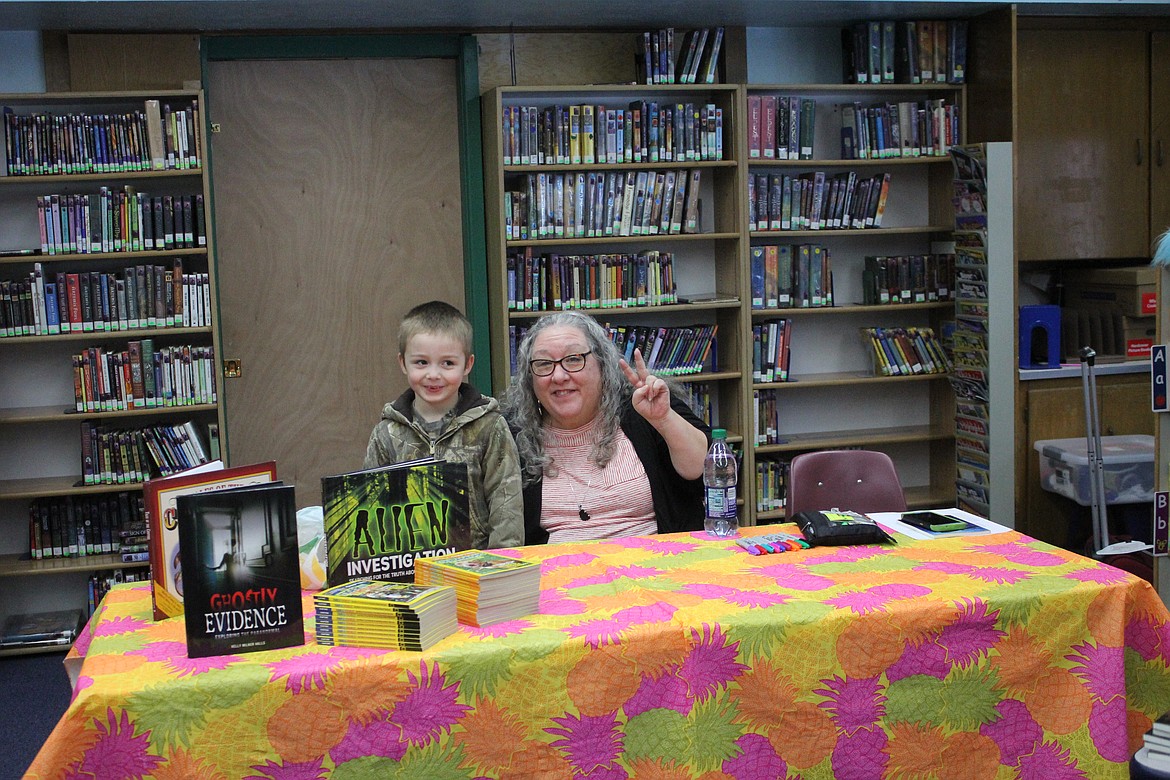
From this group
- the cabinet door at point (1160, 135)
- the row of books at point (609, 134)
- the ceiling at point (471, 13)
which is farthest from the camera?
the cabinet door at point (1160, 135)

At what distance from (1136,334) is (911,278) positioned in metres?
1.05

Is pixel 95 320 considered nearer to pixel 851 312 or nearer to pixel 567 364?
pixel 567 364

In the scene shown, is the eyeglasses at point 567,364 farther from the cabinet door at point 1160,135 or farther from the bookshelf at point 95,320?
the cabinet door at point 1160,135

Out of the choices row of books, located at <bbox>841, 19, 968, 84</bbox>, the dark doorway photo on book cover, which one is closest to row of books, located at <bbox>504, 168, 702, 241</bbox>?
row of books, located at <bbox>841, 19, 968, 84</bbox>

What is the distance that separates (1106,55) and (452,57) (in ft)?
9.92

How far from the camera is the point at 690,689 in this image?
2072 mm

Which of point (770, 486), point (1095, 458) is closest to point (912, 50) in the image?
point (1095, 458)

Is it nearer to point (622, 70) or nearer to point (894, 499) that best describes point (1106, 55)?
point (622, 70)

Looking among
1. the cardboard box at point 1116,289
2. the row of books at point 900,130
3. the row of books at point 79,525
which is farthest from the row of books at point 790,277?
the row of books at point 79,525

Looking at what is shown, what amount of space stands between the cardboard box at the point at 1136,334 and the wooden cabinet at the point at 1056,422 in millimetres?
114

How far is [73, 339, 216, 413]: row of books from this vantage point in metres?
4.55

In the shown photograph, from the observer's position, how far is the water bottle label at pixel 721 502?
9.09 feet

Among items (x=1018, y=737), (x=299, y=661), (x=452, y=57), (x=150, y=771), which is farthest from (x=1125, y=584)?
(x=452, y=57)

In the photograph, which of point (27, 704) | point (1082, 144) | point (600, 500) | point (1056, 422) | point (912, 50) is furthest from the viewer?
point (1082, 144)
